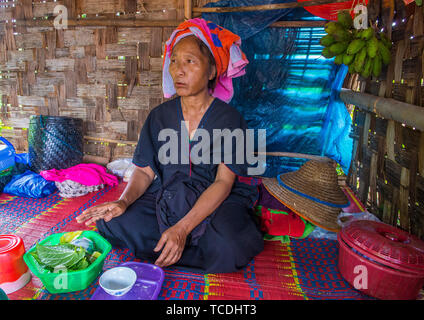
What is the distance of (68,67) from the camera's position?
348 cm

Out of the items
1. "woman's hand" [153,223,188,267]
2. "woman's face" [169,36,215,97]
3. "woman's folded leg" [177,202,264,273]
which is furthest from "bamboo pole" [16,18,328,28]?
"woman's hand" [153,223,188,267]

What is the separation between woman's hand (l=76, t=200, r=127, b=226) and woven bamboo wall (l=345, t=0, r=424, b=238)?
6.09ft

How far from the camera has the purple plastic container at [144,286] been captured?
1440mm

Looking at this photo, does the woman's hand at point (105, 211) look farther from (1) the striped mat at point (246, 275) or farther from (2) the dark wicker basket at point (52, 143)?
(2) the dark wicker basket at point (52, 143)

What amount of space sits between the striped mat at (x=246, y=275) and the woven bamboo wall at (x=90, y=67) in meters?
1.38

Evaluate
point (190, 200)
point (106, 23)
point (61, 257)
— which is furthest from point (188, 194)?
point (106, 23)

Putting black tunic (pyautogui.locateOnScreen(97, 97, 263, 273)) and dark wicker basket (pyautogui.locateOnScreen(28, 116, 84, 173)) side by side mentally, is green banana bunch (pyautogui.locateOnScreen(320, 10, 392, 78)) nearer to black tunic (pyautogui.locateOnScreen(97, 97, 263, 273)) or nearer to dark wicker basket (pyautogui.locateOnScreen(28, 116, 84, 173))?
black tunic (pyautogui.locateOnScreen(97, 97, 263, 273))

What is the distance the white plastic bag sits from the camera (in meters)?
3.29

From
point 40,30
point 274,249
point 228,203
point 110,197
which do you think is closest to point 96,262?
point 228,203

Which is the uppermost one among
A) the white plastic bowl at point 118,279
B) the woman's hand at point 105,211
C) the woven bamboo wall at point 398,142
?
the woven bamboo wall at point 398,142

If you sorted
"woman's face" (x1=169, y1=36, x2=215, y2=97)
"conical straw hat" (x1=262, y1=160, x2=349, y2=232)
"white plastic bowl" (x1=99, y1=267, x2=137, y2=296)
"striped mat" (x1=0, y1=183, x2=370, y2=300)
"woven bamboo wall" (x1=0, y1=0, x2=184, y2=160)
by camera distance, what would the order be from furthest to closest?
"woven bamboo wall" (x1=0, y1=0, x2=184, y2=160)
"conical straw hat" (x1=262, y1=160, x2=349, y2=232)
"woman's face" (x1=169, y1=36, x2=215, y2=97)
"striped mat" (x1=0, y1=183, x2=370, y2=300)
"white plastic bowl" (x1=99, y1=267, x2=137, y2=296)

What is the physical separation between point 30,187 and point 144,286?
1788mm

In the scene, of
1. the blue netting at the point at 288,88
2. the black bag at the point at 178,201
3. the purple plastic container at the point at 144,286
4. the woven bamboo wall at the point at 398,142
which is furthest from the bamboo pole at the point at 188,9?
the purple plastic container at the point at 144,286

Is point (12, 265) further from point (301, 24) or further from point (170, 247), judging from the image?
point (301, 24)
